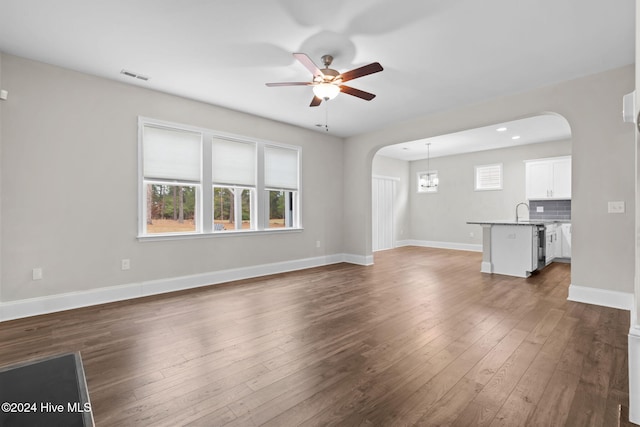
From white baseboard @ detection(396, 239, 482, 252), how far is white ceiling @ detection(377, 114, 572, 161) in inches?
107

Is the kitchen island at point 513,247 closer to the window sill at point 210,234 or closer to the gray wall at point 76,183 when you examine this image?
the window sill at point 210,234

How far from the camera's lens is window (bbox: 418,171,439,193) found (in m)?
9.19

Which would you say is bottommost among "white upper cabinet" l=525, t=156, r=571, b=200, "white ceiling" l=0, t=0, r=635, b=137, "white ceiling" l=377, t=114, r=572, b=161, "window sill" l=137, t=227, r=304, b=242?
"window sill" l=137, t=227, r=304, b=242

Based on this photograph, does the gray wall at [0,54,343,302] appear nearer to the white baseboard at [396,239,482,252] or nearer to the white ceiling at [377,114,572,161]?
the white ceiling at [377,114,572,161]

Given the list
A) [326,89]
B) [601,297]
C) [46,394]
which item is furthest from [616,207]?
[46,394]

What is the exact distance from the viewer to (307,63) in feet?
9.09

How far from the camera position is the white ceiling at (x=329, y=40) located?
249cm

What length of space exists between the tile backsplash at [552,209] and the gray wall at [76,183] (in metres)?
7.78

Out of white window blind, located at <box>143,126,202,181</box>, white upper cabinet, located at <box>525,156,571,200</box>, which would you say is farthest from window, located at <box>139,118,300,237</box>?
white upper cabinet, located at <box>525,156,571,200</box>

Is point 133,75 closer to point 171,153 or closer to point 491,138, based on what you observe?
point 171,153

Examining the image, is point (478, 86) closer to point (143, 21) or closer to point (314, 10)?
point (314, 10)

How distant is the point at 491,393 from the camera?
6.22 feet

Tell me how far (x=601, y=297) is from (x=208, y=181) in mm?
5532

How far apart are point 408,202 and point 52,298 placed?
9.15 metres
